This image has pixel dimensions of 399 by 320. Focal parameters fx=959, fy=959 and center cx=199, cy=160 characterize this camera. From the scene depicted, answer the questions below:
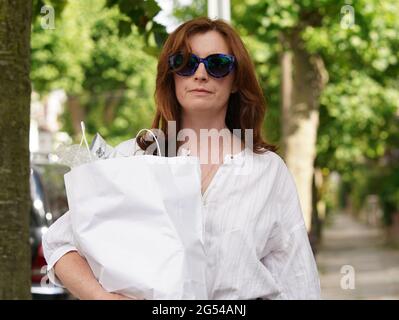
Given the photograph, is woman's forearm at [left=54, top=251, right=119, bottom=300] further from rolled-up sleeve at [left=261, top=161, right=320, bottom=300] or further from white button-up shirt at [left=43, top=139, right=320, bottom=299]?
rolled-up sleeve at [left=261, top=161, right=320, bottom=300]

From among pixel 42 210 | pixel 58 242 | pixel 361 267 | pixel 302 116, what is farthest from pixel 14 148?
pixel 361 267

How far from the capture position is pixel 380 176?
31266mm

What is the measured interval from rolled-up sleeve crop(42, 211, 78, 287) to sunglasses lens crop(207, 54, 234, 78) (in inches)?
20.7

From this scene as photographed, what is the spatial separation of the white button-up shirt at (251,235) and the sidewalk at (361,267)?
26.3ft

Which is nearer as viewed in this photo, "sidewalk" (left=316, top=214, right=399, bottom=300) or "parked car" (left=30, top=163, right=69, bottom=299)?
"parked car" (left=30, top=163, right=69, bottom=299)

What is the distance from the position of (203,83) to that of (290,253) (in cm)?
50

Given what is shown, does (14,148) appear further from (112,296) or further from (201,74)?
(112,296)

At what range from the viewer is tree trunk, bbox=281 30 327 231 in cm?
1450

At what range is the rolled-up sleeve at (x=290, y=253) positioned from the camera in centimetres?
246

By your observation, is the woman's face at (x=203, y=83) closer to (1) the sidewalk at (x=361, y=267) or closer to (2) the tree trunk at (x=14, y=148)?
(2) the tree trunk at (x=14, y=148)

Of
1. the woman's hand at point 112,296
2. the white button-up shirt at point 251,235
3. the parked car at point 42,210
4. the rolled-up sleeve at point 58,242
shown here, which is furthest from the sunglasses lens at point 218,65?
the parked car at point 42,210

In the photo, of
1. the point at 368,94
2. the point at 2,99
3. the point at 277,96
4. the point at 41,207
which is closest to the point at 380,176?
the point at 277,96

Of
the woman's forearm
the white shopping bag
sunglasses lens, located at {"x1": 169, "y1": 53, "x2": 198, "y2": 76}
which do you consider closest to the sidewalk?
sunglasses lens, located at {"x1": 169, "y1": 53, "x2": 198, "y2": 76}
